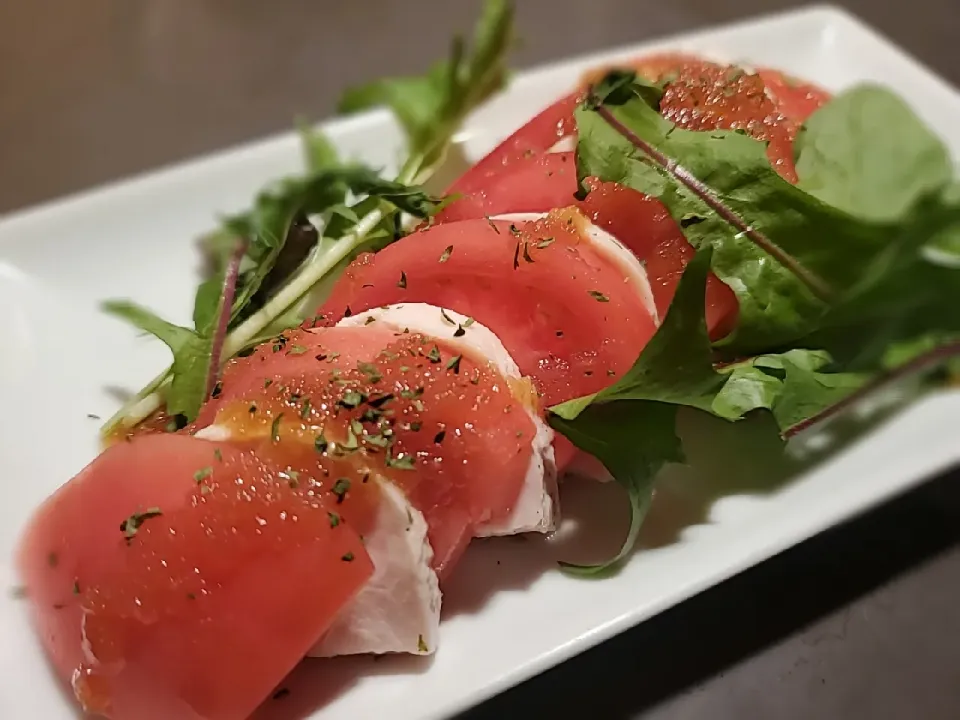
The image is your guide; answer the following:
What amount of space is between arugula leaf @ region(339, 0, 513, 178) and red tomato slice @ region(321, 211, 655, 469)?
59 cm

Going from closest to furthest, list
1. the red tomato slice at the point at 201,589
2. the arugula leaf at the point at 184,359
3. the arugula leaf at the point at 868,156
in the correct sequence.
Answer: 1. the red tomato slice at the point at 201,589
2. the arugula leaf at the point at 184,359
3. the arugula leaf at the point at 868,156

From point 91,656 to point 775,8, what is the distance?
3228 mm

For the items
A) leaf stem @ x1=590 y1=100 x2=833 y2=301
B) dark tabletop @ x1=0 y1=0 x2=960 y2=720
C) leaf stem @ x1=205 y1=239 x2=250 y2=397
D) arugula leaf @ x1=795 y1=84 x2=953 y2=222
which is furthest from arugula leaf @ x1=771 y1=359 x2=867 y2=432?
leaf stem @ x1=205 y1=239 x2=250 y2=397

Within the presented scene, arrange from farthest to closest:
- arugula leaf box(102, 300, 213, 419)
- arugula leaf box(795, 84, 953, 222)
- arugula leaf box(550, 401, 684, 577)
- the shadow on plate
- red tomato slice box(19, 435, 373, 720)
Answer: arugula leaf box(795, 84, 953, 222) → arugula leaf box(102, 300, 213, 419) → arugula leaf box(550, 401, 684, 577) → the shadow on plate → red tomato slice box(19, 435, 373, 720)

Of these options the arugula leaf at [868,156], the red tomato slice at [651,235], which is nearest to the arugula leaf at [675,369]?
the red tomato slice at [651,235]

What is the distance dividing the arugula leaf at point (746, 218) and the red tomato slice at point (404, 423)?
0.42 meters

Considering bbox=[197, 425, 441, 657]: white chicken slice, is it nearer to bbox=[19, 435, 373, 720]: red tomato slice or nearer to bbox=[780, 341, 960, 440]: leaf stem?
bbox=[19, 435, 373, 720]: red tomato slice

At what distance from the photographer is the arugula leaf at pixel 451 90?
2.07 m

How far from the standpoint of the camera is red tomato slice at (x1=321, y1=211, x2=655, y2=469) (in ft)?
4.65


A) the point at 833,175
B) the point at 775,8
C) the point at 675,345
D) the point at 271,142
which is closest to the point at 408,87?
the point at 271,142

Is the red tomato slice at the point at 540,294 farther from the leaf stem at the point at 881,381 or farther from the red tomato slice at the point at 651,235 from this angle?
the leaf stem at the point at 881,381

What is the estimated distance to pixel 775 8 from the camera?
341cm

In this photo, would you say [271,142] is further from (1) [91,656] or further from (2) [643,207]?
(1) [91,656]

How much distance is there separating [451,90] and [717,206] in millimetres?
853
